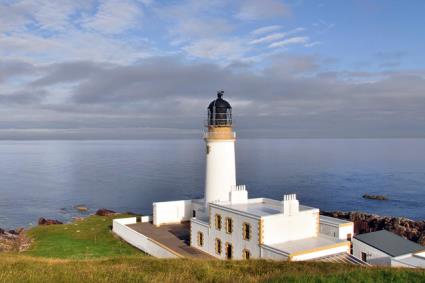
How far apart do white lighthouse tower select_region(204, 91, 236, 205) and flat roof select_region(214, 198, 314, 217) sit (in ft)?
A: 7.75

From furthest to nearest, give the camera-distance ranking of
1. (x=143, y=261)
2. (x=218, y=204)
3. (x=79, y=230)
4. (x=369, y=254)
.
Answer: (x=79, y=230), (x=218, y=204), (x=369, y=254), (x=143, y=261)

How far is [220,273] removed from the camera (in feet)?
35.0

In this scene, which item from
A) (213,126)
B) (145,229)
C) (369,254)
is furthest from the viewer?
(145,229)

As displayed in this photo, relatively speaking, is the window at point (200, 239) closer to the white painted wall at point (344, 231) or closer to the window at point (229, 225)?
the window at point (229, 225)

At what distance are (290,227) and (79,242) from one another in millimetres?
16991

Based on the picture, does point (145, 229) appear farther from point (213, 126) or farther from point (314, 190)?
point (314, 190)

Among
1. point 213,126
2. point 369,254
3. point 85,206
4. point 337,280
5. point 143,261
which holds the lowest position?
point 85,206

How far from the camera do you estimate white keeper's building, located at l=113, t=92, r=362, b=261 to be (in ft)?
63.4

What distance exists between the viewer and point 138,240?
26.4 meters

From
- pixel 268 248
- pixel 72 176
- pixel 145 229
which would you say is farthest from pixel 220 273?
pixel 72 176

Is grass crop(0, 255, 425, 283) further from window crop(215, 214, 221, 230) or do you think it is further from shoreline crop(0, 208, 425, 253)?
shoreline crop(0, 208, 425, 253)

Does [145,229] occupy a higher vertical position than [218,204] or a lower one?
lower

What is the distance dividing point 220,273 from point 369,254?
14364 millimetres

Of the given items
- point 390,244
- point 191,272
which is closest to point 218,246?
point 390,244
